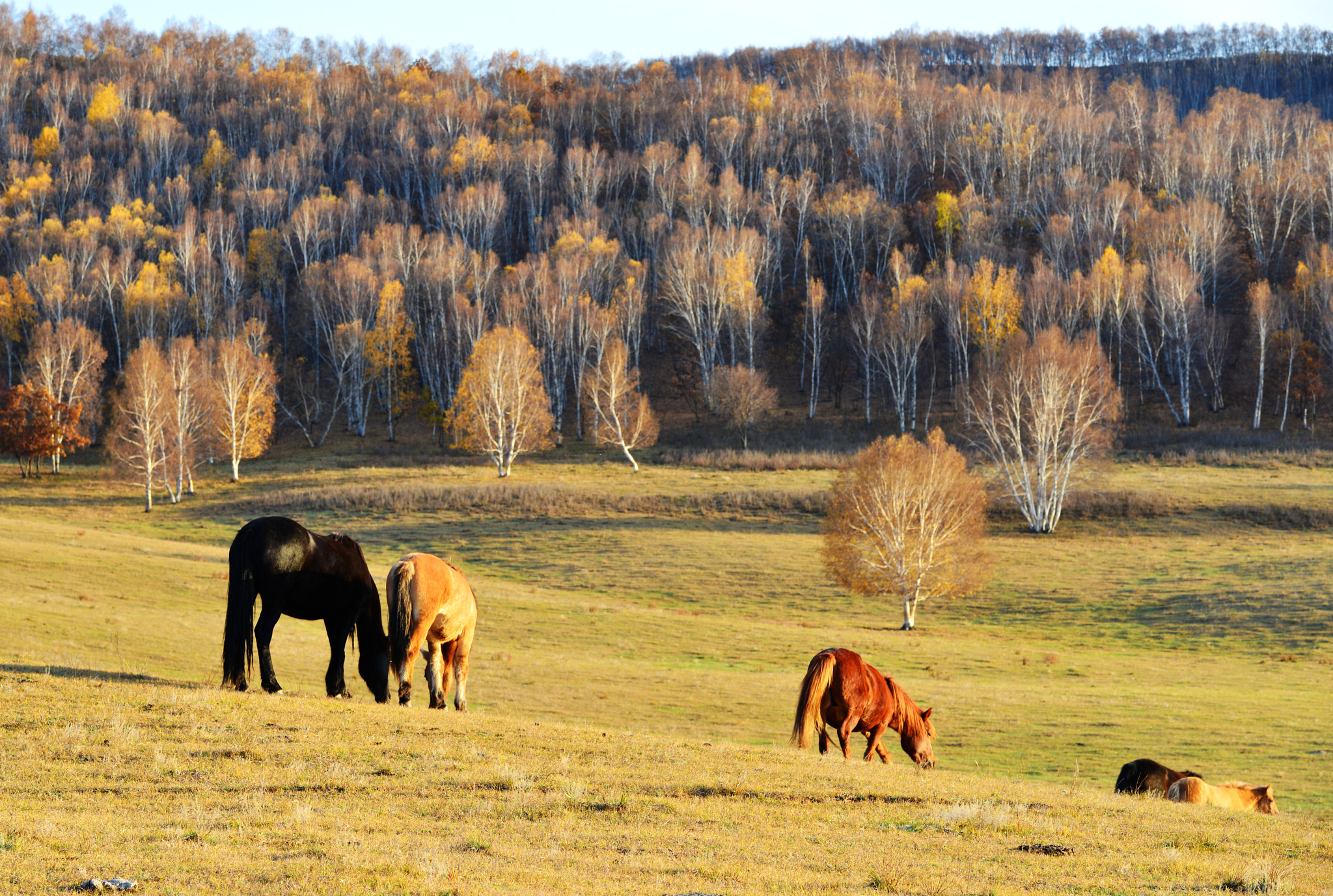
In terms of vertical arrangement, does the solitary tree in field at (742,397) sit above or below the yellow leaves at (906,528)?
above

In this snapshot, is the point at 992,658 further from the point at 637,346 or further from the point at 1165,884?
the point at 637,346

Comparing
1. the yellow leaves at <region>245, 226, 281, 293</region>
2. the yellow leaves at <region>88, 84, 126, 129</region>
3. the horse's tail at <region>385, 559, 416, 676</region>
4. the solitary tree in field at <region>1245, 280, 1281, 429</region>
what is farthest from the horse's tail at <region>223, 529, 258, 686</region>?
the yellow leaves at <region>88, 84, 126, 129</region>

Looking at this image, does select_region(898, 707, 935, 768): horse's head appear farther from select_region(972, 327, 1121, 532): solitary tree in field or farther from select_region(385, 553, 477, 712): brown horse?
select_region(972, 327, 1121, 532): solitary tree in field

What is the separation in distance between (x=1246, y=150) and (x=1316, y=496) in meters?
83.3

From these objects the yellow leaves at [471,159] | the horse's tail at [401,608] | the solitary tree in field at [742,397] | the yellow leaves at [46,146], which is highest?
the yellow leaves at [46,146]

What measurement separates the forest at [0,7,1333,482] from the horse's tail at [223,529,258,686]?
54557 millimetres

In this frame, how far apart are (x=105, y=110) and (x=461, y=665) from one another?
175 metres

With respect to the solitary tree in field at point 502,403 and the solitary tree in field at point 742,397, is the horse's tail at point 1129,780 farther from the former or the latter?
the solitary tree in field at point 742,397

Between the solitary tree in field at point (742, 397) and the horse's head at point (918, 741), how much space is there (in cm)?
7407

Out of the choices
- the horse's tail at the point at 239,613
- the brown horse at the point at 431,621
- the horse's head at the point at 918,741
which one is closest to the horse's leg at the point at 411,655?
the brown horse at the point at 431,621

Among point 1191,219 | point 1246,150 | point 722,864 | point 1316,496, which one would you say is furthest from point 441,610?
point 1246,150

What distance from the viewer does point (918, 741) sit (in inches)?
573

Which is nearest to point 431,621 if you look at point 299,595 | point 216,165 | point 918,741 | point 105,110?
point 299,595

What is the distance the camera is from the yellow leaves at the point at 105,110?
156 metres
